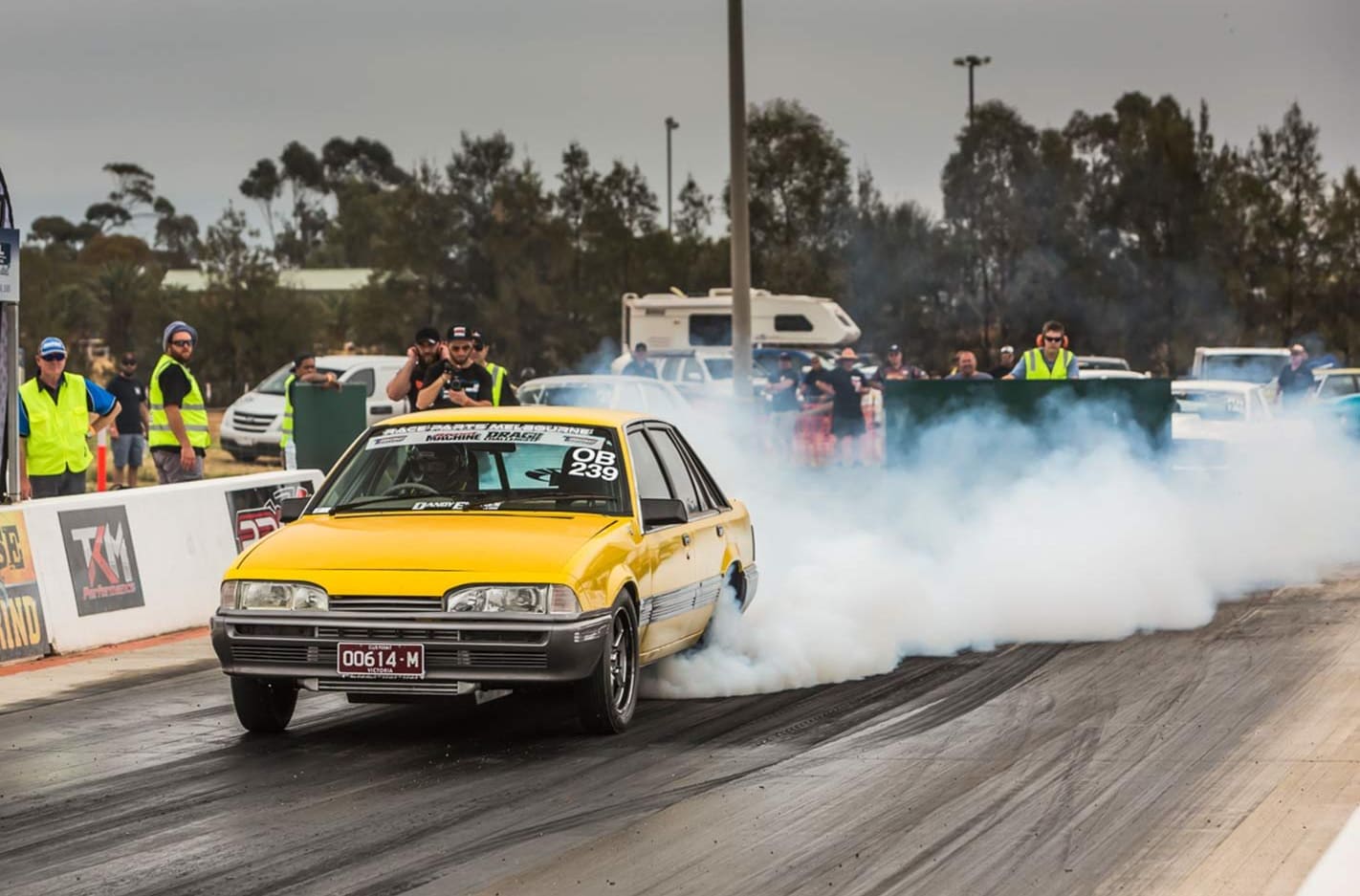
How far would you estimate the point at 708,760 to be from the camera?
8.09 m

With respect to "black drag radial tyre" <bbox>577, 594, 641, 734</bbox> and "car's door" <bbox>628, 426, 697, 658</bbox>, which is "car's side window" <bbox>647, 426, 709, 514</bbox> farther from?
"black drag radial tyre" <bbox>577, 594, 641, 734</bbox>

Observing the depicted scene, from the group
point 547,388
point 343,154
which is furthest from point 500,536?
point 343,154

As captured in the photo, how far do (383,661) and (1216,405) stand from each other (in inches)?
553

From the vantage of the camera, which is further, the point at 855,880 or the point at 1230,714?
the point at 1230,714

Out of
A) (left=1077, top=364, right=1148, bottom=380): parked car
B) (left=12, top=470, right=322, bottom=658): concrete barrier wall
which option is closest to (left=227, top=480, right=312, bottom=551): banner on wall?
(left=12, top=470, right=322, bottom=658): concrete barrier wall

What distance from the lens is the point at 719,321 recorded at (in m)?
40.6

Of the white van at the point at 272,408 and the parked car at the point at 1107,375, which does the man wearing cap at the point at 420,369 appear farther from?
the white van at the point at 272,408

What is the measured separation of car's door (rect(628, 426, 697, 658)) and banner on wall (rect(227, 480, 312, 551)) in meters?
4.70

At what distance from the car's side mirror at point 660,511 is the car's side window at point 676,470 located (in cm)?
80

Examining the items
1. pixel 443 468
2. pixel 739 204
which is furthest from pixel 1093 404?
Answer: pixel 443 468

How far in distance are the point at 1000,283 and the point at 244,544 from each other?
43.7m

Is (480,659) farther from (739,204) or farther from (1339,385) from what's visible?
(1339,385)

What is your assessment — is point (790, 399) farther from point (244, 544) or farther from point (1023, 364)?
point (244, 544)

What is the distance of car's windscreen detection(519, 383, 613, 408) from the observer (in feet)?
80.7
